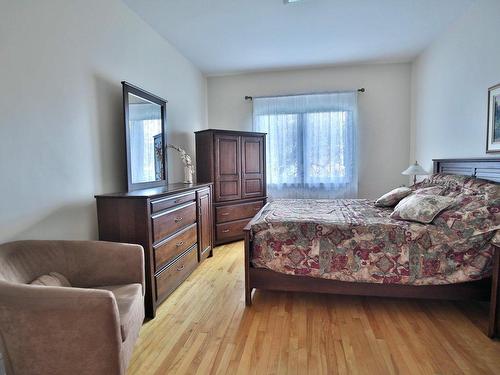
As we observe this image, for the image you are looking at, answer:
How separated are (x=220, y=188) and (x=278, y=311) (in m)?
2.10

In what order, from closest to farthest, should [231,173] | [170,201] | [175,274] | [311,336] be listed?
[311,336]
[170,201]
[175,274]
[231,173]

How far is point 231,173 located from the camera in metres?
4.08

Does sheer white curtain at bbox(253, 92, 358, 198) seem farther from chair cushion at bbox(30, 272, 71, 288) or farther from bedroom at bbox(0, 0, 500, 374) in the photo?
chair cushion at bbox(30, 272, 71, 288)

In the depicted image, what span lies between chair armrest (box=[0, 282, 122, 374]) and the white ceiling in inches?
104

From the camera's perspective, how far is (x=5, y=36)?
5.29 ft

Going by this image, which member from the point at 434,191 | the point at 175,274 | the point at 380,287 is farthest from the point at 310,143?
the point at 175,274

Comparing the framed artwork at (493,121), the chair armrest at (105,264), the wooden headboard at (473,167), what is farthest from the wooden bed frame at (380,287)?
the chair armrest at (105,264)

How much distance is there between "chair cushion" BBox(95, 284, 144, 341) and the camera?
140 centimetres

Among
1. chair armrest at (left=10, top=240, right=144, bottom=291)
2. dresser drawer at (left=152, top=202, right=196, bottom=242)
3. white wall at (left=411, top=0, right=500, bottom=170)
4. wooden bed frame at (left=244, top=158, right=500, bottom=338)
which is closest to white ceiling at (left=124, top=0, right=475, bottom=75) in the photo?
white wall at (left=411, top=0, right=500, bottom=170)

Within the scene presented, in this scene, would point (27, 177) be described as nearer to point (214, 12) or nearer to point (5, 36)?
point (5, 36)

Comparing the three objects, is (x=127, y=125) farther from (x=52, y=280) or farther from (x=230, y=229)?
(x=230, y=229)

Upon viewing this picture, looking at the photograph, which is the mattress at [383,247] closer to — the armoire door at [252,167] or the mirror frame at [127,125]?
the mirror frame at [127,125]

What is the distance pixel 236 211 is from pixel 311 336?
2.40 meters

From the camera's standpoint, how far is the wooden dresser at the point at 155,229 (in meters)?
2.12
